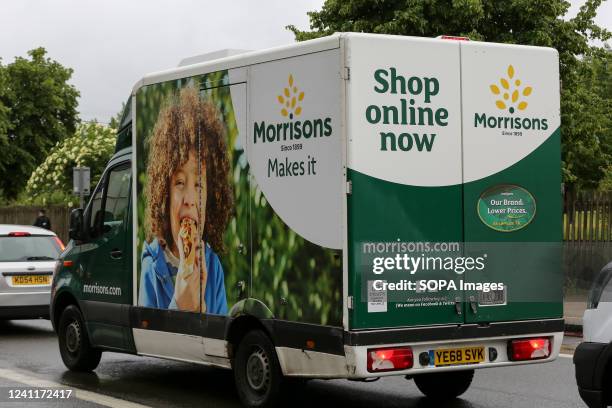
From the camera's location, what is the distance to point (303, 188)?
8.09 meters

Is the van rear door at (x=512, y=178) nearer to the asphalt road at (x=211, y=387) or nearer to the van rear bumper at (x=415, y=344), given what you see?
the van rear bumper at (x=415, y=344)

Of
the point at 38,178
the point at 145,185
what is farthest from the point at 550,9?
the point at 38,178

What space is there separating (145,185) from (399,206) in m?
2.92

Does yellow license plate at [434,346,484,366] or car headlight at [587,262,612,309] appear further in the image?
yellow license plate at [434,346,484,366]

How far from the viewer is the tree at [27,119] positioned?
48.3 m

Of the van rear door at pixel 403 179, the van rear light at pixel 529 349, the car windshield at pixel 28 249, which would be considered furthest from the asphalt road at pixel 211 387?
the car windshield at pixel 28 249

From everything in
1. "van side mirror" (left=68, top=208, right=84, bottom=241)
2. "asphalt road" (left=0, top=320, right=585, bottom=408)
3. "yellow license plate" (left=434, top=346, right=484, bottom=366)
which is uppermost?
"van side mirror" (left=68, top=208, right=84, bottom=241)

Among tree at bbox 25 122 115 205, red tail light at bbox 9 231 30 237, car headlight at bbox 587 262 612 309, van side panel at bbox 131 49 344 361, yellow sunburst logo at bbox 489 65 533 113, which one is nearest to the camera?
car headlight at bbox 587 262 612 309

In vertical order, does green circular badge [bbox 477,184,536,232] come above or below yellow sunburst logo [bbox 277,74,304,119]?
below

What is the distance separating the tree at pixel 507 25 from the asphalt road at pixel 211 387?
1259 cm

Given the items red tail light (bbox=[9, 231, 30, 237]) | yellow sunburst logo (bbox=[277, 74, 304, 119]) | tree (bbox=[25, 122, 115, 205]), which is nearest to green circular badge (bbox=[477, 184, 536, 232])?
yellow sunburst logo (bbox=[277, 74, 304, 119])

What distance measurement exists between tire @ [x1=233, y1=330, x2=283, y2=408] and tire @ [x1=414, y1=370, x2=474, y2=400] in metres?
1.54

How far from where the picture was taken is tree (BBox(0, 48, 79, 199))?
158ft

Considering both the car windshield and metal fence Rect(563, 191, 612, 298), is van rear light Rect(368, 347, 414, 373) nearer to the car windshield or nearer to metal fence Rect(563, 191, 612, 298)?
the car windshield
